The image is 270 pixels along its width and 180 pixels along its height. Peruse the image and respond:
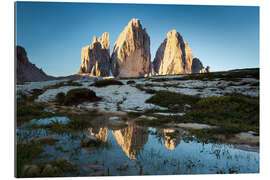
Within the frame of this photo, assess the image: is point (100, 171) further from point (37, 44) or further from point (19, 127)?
point (37, 44)

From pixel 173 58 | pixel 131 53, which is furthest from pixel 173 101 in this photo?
pixel 173 58

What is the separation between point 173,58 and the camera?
139000mm

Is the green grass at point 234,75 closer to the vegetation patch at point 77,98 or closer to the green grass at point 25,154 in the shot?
the green grass at point 25,154

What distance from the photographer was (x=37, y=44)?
25.4ft

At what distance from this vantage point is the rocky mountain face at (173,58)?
135 metres

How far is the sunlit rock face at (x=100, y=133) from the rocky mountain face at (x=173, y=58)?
13033 cm

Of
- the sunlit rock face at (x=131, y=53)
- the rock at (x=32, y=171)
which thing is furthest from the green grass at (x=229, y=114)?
the sunlit rock face at (x=131, y=53)

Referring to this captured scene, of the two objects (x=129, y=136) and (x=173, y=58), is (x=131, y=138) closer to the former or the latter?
(x=129, y=136)

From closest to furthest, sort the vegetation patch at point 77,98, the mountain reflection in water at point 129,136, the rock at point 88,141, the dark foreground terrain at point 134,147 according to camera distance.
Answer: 1. the dark foreground terrain at point 134,147
2. the rock at point 88,141
3. the mountain reflection in water at point 129,136
4. the vegetation patch at point 77,98

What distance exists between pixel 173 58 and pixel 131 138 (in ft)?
457

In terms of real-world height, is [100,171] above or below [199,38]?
below
